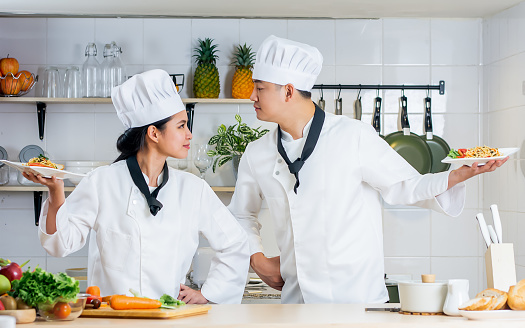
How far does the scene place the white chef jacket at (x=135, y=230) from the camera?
7.06ft

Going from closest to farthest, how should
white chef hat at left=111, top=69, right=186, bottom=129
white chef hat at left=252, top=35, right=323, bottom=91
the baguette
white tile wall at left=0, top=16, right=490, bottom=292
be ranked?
1. the baguette
2. white chef hat at left=111, top=69, right=186, bottom=129
3. white chef hat at left=252, top=35, right=323, bottom=91
4. white tile wall at left=0, top=16, right=490, bottom=292

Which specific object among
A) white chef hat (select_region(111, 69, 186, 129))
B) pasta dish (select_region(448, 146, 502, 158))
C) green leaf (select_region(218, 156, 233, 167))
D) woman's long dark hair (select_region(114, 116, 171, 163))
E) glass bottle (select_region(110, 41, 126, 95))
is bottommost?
green leaf (select_region(218, 156, 233, 167))

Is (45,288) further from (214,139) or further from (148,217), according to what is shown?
(214,139)

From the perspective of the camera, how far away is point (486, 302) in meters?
1.67

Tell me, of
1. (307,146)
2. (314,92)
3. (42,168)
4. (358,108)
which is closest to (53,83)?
(314,92)

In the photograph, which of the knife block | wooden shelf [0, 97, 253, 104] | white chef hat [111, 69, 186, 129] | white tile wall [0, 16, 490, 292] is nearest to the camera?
the knife block

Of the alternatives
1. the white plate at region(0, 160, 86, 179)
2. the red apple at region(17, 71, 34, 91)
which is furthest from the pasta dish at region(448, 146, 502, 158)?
the red apple at region(17, 71, 34, 91)

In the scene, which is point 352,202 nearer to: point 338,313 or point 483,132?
point 338,313

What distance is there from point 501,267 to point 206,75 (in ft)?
7.29

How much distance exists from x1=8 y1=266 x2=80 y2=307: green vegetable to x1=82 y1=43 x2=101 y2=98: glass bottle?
2198 mm

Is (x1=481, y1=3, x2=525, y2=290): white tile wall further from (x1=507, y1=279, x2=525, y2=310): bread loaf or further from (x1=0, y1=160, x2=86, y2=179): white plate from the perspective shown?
(x1=0, y1=160, x2=86, y2=179): white plate

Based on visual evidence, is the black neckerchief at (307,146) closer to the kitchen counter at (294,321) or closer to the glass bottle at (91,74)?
the kitchen counter at (294,321)

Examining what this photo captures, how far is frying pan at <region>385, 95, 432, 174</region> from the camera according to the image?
A: 3.86 meters

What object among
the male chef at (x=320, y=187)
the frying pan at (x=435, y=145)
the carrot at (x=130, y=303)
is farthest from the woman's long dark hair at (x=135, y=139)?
the frying pan at (x=435, y=145)
